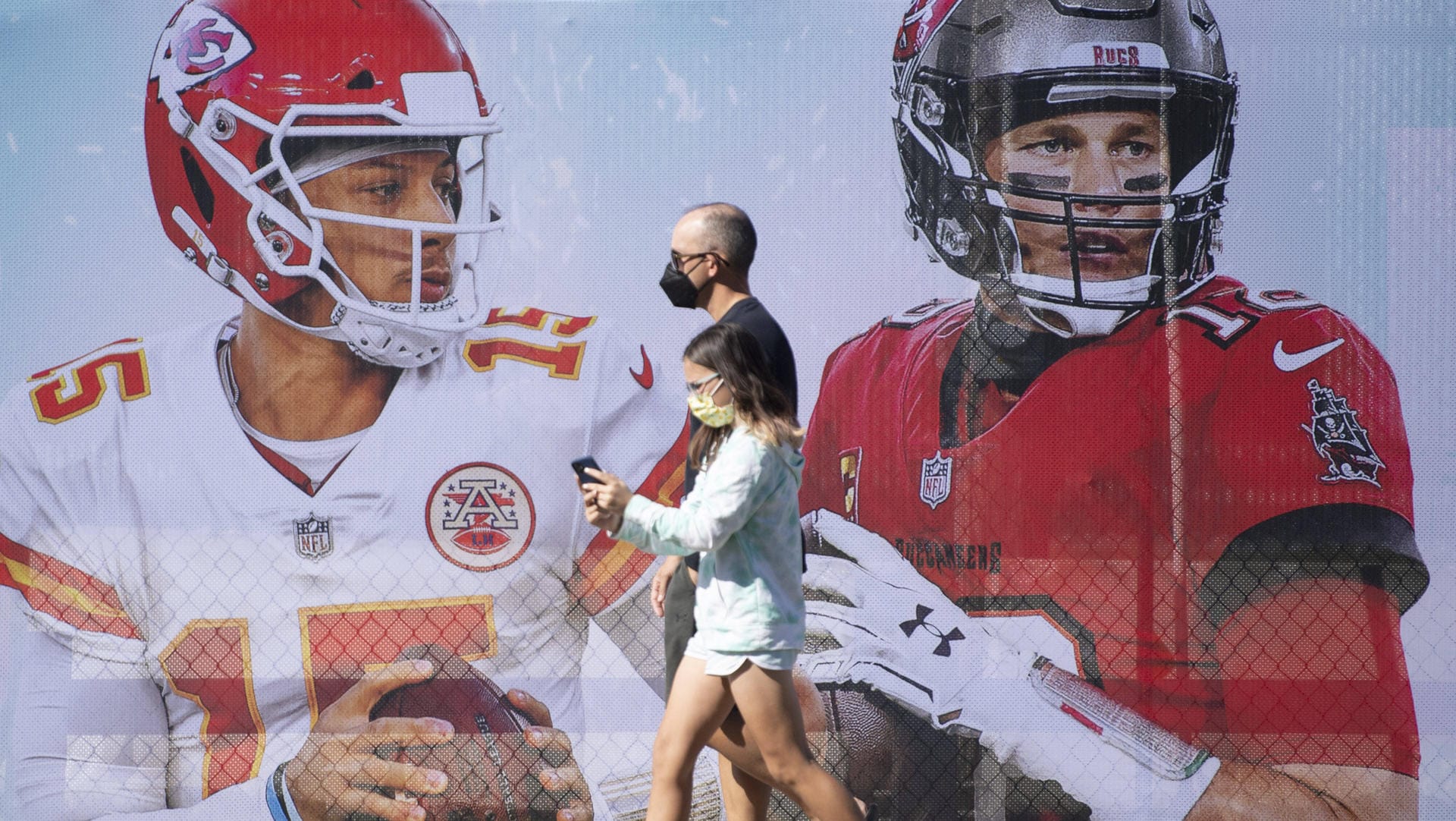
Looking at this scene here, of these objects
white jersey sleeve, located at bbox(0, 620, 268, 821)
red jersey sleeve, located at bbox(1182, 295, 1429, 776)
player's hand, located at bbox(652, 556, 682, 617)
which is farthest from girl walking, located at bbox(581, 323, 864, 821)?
white jersey sleeve, located at bbox(0, 620, 268, 821)

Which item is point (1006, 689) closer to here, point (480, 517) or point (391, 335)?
point (480, 517)

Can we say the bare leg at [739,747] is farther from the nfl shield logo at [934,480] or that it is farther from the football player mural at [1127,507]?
the nfl shield logo at [934,480]

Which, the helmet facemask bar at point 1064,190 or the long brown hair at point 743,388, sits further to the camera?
the helmet facemask bar at point 1064,190

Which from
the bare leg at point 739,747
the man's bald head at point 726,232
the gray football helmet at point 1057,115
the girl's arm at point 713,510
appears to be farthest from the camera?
the gray football helmet at point 1057,115

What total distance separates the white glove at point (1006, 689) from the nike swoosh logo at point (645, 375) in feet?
2.68

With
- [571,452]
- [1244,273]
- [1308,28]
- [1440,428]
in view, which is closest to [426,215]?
[571,452]

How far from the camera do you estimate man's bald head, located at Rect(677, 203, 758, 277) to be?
268 cm

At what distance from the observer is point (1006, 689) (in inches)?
137

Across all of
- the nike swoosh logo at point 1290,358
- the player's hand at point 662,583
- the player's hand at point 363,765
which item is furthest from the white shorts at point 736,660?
the nike swoosh logo at point 1290,358

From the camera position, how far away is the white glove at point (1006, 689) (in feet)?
11.3

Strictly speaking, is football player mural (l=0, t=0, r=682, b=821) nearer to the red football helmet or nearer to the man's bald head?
the red football helmet

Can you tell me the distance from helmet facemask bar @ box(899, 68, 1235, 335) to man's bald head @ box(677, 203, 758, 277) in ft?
3.21

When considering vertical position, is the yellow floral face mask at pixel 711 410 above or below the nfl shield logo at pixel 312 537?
above

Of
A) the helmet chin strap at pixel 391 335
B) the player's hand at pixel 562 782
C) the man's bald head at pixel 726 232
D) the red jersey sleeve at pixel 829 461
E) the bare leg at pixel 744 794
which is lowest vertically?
the player's hand at pixel 562 782
